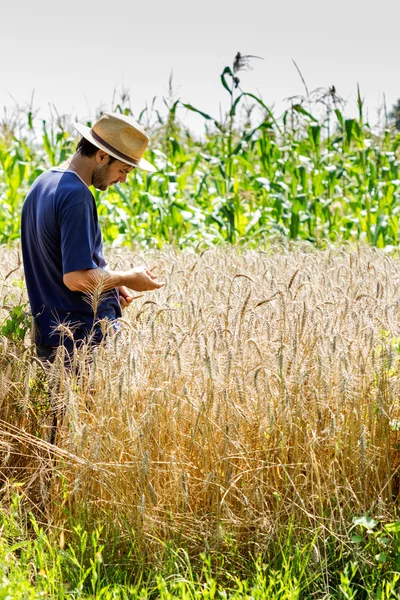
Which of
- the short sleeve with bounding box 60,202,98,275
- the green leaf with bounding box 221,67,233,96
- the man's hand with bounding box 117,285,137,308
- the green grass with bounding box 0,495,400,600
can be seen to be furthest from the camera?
the green leaf with bounding box 221,67,233,96

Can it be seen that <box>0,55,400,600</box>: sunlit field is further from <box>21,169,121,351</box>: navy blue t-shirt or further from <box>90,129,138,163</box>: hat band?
<box>90,129,138,163</box>: hat band

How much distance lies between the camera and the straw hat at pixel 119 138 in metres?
A: 4.10

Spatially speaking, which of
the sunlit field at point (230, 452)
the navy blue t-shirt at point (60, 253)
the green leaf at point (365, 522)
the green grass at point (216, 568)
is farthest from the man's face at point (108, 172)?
the green leaf at point (365, 522)

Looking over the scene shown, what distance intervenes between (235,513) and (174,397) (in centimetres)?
55

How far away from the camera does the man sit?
3.87 meters

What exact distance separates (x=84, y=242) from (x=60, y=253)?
28 centimetres

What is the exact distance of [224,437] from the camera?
3.34m

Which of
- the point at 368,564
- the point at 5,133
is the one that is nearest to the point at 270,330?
the point at 368,564

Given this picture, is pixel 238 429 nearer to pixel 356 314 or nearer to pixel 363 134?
pixel 356 314

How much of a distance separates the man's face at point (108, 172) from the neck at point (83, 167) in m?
0.03

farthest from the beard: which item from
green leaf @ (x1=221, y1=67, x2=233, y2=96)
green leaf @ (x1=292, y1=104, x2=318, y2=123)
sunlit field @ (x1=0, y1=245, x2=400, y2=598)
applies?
green leaf @ (x1=292, y1=104, x2=318, y2=123)

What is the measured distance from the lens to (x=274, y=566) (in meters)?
3.25

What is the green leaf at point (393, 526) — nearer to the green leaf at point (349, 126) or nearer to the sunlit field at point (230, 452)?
the sunlit field at point (230, 452)

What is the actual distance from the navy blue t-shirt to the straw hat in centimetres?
24
